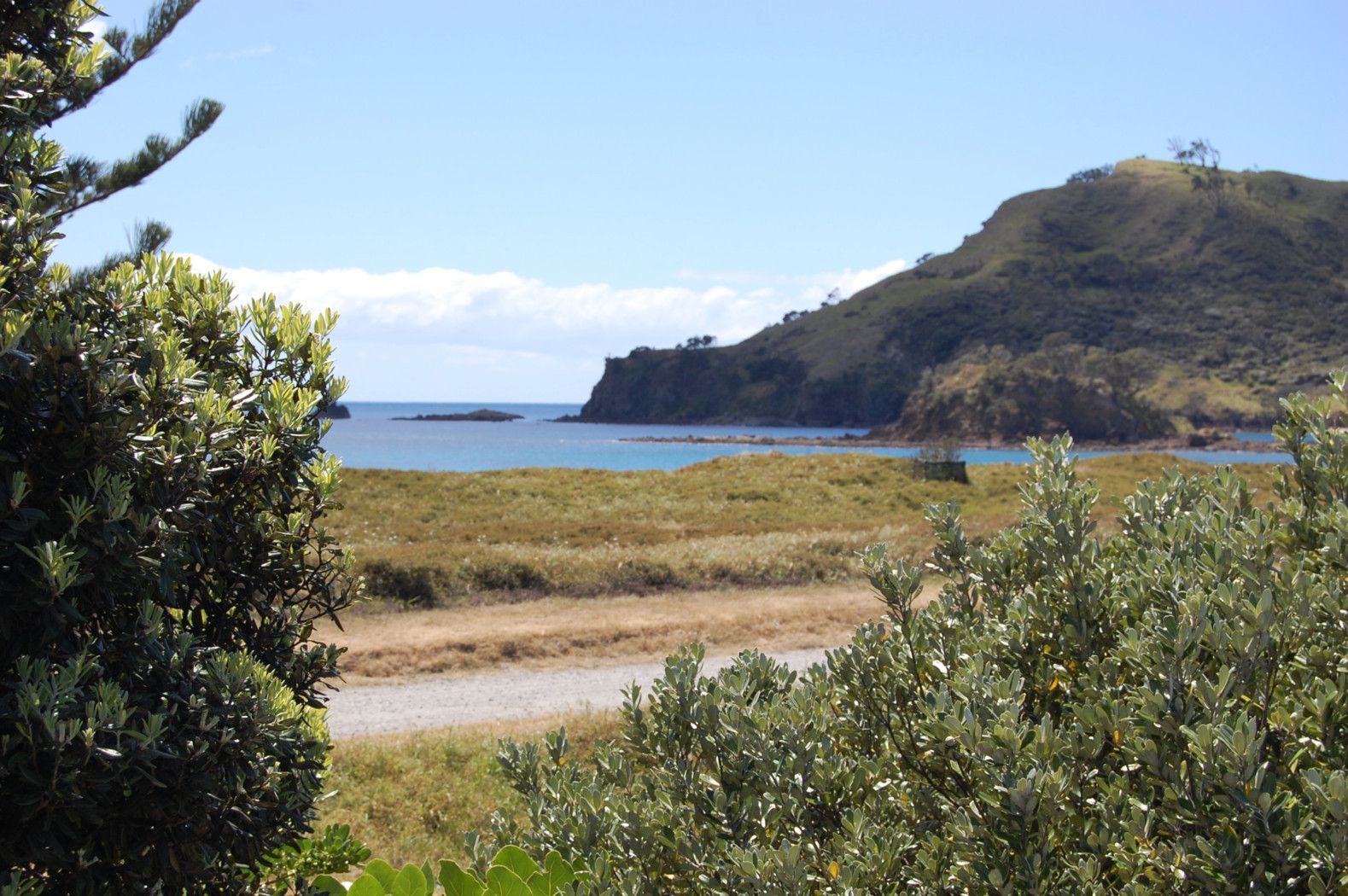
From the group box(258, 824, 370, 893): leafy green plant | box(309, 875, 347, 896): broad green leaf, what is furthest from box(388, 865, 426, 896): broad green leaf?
box(258, 824, 370, 893): leafy green plant

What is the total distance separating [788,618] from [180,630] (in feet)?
46.9

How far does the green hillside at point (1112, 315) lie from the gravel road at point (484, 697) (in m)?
109

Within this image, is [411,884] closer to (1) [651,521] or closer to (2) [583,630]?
(2) [583,630]

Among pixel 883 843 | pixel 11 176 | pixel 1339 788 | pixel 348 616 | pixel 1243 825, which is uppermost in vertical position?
pixel 11 176

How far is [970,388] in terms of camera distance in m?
116

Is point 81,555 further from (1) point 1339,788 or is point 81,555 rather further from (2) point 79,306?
(1) point 1339,788

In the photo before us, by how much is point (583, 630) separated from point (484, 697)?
11.1 feet

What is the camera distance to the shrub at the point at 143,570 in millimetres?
2443

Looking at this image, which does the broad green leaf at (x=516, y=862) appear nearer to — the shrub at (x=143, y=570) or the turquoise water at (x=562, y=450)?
the shrub at (x=143, y=570)

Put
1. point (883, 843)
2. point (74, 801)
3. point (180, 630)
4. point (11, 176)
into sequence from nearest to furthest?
1. point (74, 801)
2. point (883, 843)
3. point (180, 630)
4. point (11, 176)

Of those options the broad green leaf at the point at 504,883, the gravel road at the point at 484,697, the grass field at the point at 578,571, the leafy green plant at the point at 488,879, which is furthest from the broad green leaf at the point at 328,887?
the gravel road at the point at 484,697

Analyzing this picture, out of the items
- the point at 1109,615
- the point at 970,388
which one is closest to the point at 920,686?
the point at 1109,615

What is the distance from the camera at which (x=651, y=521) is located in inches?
1106

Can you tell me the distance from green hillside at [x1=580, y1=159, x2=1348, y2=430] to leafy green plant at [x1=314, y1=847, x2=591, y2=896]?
11874 centimetres
